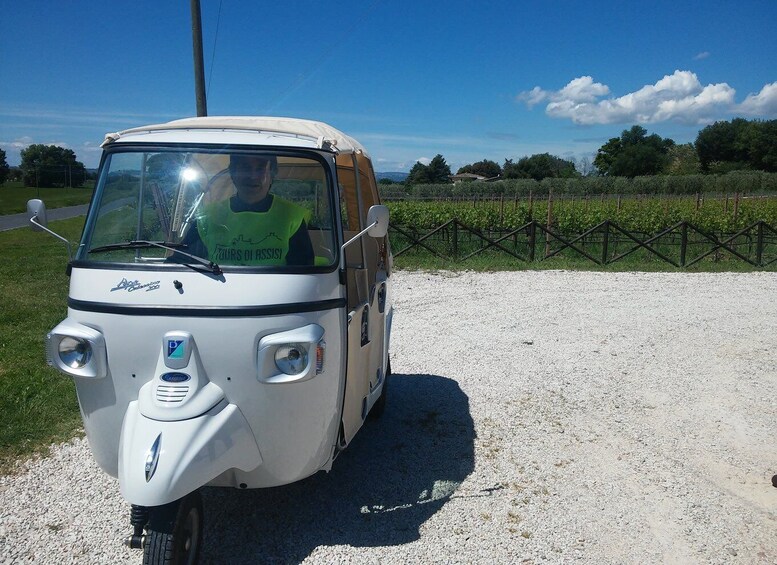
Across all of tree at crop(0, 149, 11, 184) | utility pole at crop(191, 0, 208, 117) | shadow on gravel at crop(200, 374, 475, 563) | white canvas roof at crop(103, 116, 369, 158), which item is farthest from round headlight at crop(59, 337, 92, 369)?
tree at crop(0, 149, 11, 184)

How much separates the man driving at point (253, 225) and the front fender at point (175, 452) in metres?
0.84

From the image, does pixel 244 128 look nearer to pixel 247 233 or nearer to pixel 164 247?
pixel 247 233

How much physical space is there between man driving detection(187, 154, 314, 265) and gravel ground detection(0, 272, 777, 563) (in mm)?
1752

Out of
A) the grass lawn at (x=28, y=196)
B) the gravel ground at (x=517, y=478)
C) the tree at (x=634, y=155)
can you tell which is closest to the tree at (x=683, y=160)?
the tree at (x=634, y=155)

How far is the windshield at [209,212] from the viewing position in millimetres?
3322

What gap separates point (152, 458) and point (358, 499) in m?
1.87

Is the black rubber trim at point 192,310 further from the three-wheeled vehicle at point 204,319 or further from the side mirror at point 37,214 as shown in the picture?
the side mirror at point 37,214

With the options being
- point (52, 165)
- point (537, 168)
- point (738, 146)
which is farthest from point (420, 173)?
point (52, 165)

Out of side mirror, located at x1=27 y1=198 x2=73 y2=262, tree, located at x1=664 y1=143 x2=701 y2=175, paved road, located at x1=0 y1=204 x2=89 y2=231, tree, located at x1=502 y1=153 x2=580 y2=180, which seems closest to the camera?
side mirror, located at x1=27 y1=198 x2=73 y2=262

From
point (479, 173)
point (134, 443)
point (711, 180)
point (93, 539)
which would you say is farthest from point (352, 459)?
point (479, 173)

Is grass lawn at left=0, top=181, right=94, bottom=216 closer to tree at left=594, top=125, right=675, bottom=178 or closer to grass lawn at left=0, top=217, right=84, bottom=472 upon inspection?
grass lawn at left=0, top=217, right=84, bottom=472

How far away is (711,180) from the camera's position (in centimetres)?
6097

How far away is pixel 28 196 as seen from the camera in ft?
86.0

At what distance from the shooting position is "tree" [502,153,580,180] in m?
97.1
